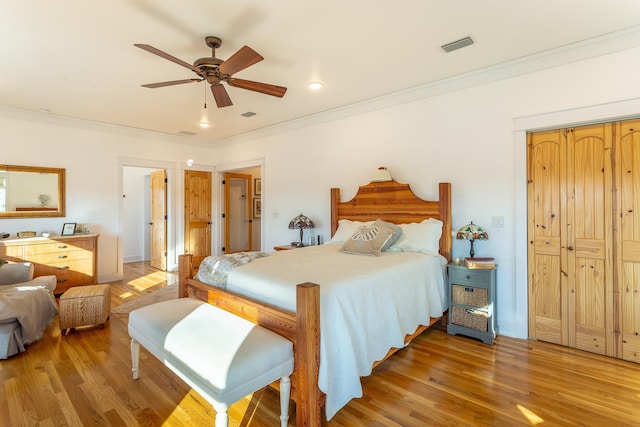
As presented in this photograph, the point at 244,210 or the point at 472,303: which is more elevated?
the point at 244,210

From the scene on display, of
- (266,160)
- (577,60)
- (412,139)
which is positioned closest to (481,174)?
(412,139)

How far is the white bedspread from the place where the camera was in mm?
1854

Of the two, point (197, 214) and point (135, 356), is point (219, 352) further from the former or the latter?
point (197, 214)

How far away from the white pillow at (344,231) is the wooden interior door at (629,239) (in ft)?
7.58

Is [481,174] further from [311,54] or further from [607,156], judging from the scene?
[311,54]

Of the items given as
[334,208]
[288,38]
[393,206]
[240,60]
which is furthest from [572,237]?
[240,60]

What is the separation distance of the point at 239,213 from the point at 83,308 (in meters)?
4.65

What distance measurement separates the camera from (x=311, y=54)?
2975 millimetres

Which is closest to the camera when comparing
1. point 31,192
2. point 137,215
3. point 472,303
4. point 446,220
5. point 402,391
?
point 402,391

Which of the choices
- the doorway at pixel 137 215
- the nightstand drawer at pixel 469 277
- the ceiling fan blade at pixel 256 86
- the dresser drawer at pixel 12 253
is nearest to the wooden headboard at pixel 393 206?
the nightstand drawer at pixel 469 277

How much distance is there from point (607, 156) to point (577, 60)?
2.94 ft

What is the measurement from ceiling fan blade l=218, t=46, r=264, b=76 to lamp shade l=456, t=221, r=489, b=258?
247 cm

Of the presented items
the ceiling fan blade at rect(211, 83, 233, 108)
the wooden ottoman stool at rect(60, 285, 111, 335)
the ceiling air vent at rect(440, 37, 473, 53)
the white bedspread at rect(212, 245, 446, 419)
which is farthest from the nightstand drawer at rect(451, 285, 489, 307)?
the wooden ottoman stool at rect(60, 285, 111, 335)

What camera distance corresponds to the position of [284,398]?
5.79 ft
